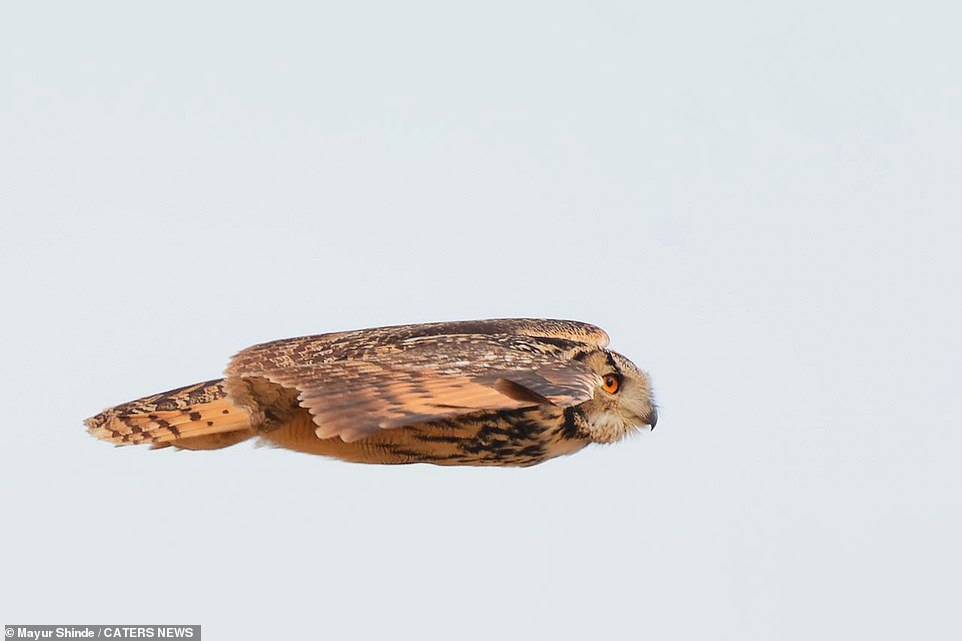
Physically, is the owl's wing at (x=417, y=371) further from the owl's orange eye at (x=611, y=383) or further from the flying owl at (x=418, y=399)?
the owl's orange eye at (x=611, y=383)

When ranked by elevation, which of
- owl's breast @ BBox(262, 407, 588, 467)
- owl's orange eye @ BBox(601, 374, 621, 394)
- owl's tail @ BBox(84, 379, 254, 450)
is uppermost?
owl's orange eye @ BBox(601, 374, 621, 394)

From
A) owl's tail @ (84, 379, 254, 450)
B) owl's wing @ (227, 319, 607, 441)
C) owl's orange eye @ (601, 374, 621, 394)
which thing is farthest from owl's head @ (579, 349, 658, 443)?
owl's tail @ (84, 379, 254, 450)

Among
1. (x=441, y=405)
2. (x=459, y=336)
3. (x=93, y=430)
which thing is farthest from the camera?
(x=93, y=430)

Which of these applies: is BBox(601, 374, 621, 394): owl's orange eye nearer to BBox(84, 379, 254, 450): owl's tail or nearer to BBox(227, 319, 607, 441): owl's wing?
BBox(227, 319, 607, 441): owl's wing

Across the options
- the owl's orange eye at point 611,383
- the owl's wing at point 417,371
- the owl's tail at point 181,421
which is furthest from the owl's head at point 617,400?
the owl's tail at point 181,421

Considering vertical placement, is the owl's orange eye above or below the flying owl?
above

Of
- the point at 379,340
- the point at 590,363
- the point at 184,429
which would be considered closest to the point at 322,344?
the point at 379,340

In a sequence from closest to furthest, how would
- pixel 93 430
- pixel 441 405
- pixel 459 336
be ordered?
pixel 441 405 < pixel 459 336 < pixel 93 430

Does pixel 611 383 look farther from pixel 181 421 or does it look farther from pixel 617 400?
pixel 181 421

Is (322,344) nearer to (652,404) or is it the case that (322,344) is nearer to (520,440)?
(520,440)
